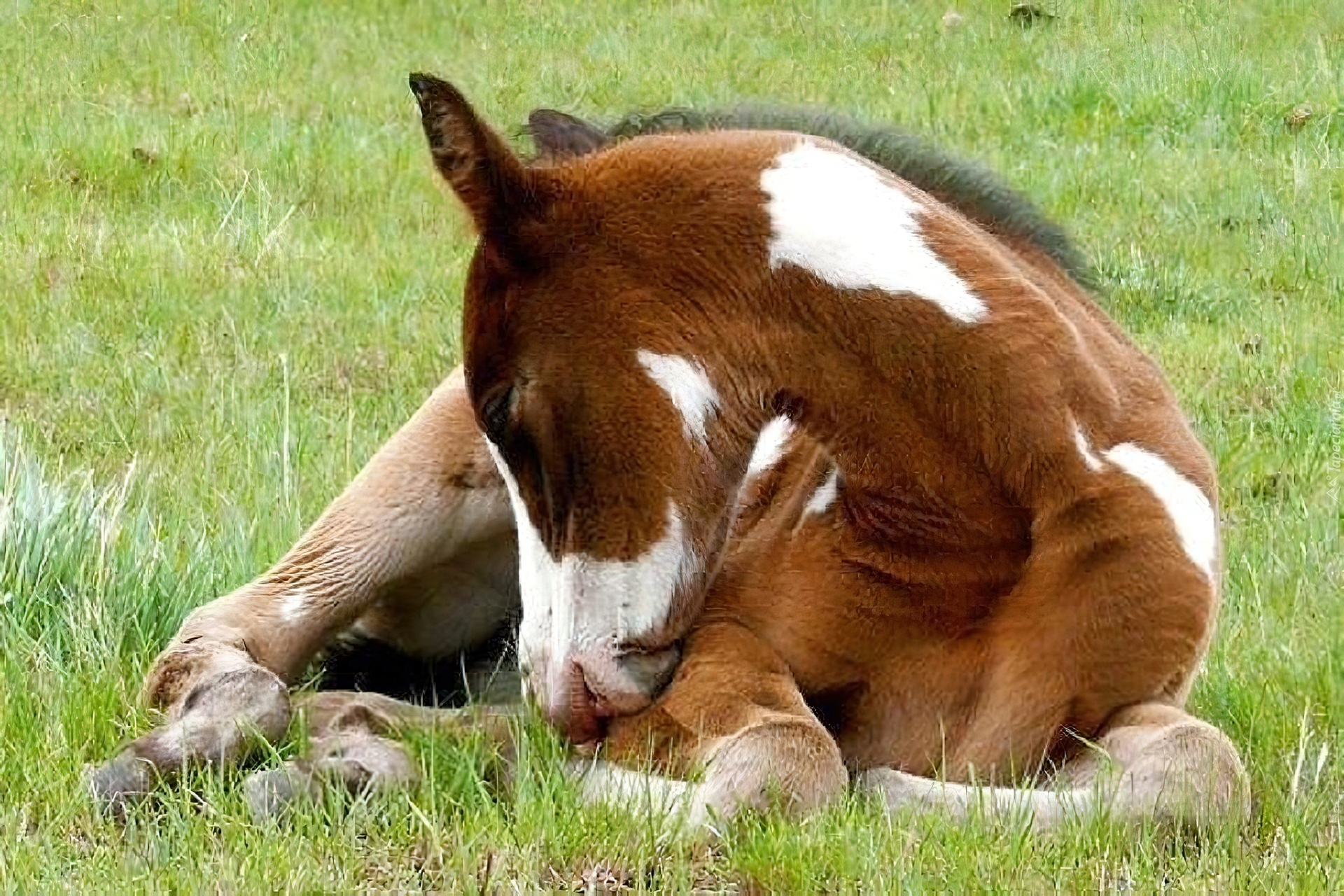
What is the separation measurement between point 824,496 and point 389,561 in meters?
1.00

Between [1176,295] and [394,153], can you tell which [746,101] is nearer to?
[1176,295]

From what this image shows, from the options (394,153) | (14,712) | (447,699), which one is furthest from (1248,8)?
(14,712)

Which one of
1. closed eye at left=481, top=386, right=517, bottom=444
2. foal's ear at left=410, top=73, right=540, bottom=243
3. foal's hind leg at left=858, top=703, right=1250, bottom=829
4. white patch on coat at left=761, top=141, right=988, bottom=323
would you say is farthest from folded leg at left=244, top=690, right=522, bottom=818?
white patch on coat at left=761, top=141, right=988, bottom=323

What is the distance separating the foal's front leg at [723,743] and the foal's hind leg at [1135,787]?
158 mm

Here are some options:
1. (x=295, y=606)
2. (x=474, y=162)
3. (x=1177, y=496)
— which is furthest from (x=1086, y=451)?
(x=295, y=606)

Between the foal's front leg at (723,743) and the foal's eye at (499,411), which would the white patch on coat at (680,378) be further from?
the foal's front leg at (723,743)

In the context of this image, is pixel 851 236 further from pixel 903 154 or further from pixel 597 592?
pixel 903 154

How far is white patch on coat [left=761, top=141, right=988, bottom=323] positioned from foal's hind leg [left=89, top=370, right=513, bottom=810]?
107cm

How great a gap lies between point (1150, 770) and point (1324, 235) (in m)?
6.09

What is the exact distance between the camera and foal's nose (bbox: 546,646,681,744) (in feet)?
13.4

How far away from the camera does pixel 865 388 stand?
3.98 meters

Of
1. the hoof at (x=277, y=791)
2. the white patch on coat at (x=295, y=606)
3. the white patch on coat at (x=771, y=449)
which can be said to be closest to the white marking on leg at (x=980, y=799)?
the white patch on coat at (x=771, y=449)

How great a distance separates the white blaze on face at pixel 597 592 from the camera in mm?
4027

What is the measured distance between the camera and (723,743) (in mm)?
3945
